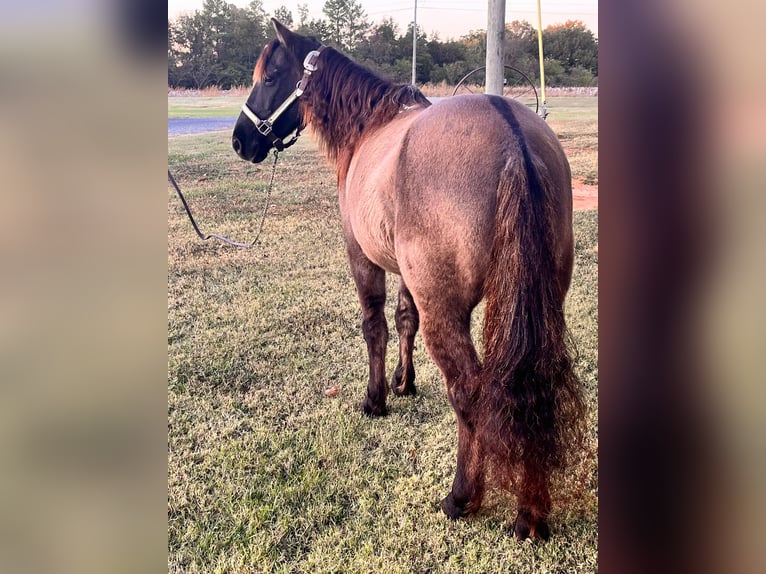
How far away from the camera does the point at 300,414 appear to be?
2916 millimetres

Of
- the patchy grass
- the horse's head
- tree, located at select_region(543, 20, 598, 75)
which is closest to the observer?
tree, located at select_region(543, 20, 598, 75)

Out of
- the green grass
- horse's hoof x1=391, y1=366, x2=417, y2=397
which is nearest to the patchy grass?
horse's hoof x1=391, y1=366, x2=417, y2=397

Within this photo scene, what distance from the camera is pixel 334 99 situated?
2.76m

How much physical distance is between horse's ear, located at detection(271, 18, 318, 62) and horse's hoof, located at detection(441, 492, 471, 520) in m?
2.26

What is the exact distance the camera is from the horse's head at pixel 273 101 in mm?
2740

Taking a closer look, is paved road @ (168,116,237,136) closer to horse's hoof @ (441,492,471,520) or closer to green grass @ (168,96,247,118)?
green grass @ (168,96,247,118)

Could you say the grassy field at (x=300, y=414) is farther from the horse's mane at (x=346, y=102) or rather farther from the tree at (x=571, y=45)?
the horse's mane at (x=346, y=102)

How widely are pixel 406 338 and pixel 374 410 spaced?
466mm

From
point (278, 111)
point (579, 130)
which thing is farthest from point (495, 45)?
point (278, 111)

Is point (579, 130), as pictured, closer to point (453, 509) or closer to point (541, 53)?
point (541, 53)

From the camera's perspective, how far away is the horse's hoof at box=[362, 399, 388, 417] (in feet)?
9.73
